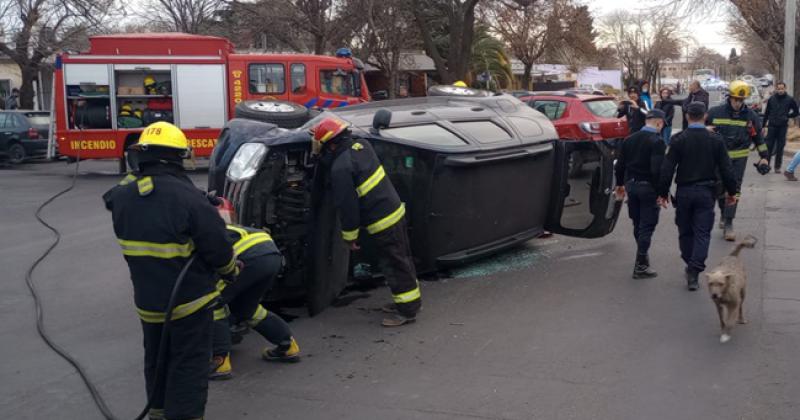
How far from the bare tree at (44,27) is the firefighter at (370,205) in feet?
69.1

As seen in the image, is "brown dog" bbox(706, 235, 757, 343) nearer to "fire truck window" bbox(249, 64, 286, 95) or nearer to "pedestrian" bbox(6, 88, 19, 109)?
"fire truck window" bbox(249, 64, 286, 95)

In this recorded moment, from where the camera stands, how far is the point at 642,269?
24.2 ft

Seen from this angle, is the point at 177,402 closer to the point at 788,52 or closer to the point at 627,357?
the point at 627,357

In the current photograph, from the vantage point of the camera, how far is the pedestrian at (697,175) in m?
6.68

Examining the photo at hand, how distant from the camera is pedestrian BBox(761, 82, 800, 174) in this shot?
47.9 feet

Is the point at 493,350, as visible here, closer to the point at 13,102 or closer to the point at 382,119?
the point at 382,119

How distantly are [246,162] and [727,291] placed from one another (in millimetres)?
3554

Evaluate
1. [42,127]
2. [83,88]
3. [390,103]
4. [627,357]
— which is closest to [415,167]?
[390,103]

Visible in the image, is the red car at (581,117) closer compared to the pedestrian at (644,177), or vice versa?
the pedestrian at (644,177)

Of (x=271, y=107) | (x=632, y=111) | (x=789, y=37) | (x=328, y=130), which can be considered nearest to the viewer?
(x=328, y=130)

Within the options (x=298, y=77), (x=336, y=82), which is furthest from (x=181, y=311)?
(x=336, y=82)

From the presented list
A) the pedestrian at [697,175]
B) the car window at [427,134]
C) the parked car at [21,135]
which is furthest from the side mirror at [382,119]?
the parked car at [21,135]

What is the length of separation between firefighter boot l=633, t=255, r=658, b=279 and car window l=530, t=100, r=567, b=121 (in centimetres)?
725

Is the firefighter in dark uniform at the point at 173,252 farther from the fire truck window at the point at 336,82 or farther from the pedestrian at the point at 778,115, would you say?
the fire truck window at the point at 336,82
